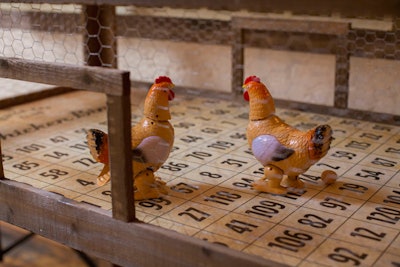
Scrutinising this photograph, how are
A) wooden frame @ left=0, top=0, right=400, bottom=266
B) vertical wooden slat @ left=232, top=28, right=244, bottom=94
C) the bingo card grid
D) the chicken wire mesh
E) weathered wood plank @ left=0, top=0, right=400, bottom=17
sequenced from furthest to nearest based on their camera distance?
1. vertical wooden slat @ left=232, top=28, right=244, bottom=94
2. the chicken wire mesh
3. the bingo card grid
4. wooden frame @ left=0, top=0, right=400, bottom=266
5. weathered wood plank @ left=0, top=0, right=400, bottom=17

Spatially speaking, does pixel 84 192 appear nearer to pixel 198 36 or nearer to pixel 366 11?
pixel 366 11

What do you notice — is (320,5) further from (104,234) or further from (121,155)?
(104,234)

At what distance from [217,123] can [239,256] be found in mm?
910

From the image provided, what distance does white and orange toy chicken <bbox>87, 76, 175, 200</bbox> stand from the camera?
1051 mm

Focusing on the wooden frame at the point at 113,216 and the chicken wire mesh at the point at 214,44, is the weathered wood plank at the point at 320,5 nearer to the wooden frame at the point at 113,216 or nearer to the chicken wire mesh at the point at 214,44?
the wooden frame at the point at 113,216

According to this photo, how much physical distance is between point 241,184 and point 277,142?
0.50 ft

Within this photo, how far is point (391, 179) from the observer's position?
121cm

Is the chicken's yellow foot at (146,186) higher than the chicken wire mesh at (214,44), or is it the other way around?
the chicken wire mesh at (214,44)

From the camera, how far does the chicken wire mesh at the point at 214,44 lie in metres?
1.73

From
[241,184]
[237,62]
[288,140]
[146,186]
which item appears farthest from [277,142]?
[237,62]

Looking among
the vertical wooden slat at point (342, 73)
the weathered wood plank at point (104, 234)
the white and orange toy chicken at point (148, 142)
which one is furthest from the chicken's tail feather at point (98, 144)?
the vertical wooden slat at point (342, 73)

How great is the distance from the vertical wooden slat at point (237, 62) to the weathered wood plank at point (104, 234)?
3.40 feet

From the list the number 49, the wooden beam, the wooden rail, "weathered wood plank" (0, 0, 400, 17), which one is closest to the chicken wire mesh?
the wooden rail

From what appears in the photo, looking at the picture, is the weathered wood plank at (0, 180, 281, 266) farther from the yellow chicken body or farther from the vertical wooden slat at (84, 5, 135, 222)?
the yellow chicken body
